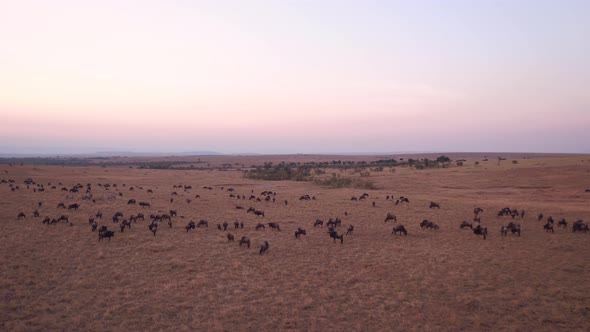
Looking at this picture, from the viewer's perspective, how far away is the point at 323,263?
1376 centimetres

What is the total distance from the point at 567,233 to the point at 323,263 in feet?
41.3

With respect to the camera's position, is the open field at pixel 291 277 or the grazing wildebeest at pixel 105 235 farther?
the grazing wildebeest at pixel 105 235

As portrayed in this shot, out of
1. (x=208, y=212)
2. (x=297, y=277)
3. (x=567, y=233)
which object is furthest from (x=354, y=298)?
(x=208, y=212)

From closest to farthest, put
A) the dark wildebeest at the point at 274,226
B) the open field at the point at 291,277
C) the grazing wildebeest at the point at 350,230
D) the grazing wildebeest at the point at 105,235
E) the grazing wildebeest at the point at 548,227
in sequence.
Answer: the open field at the point at 291,277 → the grazing wildebeest at the point at 105,235 → the grazing wildebeest at the point at 350,230 → the grazing wildebeest at the point at 548,227 → the dark wildebeest at the point at 274,226

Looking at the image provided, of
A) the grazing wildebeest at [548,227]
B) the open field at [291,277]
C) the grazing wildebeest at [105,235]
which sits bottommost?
the open field at [291,277]

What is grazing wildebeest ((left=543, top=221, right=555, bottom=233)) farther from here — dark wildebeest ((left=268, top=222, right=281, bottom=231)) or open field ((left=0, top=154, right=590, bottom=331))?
dark wildebeest ((left=268, top=222, right=281, bottom=231))

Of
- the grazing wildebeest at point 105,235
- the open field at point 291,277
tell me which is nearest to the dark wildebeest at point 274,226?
the open field at point 291,277

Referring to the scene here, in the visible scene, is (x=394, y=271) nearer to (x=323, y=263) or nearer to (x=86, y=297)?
(x=323, y=263)

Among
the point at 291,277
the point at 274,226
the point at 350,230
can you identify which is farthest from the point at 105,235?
the point at 350,230

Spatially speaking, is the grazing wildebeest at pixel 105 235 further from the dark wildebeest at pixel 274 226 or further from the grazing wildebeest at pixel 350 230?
the grazing wildebeest at pixel 350 230

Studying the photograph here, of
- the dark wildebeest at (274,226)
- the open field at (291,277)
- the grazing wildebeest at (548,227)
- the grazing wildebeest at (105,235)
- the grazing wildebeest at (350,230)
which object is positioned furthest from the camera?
the dark wildebeest at (274,226)

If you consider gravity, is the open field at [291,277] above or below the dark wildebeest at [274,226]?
below

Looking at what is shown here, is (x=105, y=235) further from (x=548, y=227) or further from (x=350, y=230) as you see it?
(x=548, y=227)

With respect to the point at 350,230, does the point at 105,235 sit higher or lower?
higher
